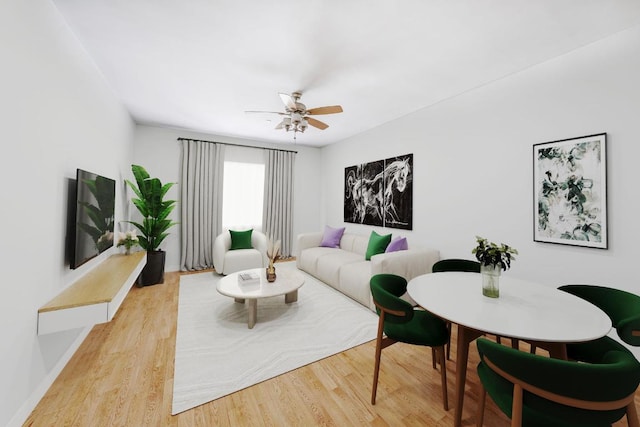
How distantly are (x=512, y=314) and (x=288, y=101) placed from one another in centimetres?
263

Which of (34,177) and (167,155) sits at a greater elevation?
(167,155)

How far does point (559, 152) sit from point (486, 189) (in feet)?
2.24

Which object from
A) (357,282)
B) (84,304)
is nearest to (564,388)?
(357,282)

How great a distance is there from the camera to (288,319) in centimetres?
278

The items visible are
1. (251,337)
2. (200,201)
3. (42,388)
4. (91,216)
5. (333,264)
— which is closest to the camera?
(42,388)

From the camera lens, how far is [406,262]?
300cm

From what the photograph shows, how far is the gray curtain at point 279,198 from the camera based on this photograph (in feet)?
17.4

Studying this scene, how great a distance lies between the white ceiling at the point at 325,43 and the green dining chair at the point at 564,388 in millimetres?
2107

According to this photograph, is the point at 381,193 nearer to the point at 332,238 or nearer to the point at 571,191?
the point at 332,238

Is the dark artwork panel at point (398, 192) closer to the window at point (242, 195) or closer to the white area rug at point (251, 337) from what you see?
the white area rug at point (251, 337)

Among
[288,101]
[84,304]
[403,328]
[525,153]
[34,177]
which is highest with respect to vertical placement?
[288,101]

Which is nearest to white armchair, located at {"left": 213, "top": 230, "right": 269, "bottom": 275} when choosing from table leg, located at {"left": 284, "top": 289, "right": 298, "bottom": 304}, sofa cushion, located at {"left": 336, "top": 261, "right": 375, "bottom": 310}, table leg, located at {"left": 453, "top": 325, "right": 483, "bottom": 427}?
table leg, located at {"left": 284, "top": 289, "right": 298, "bottom": 304}

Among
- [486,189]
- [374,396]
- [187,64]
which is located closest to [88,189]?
[187,64]

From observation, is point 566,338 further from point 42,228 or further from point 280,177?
point 280,177
